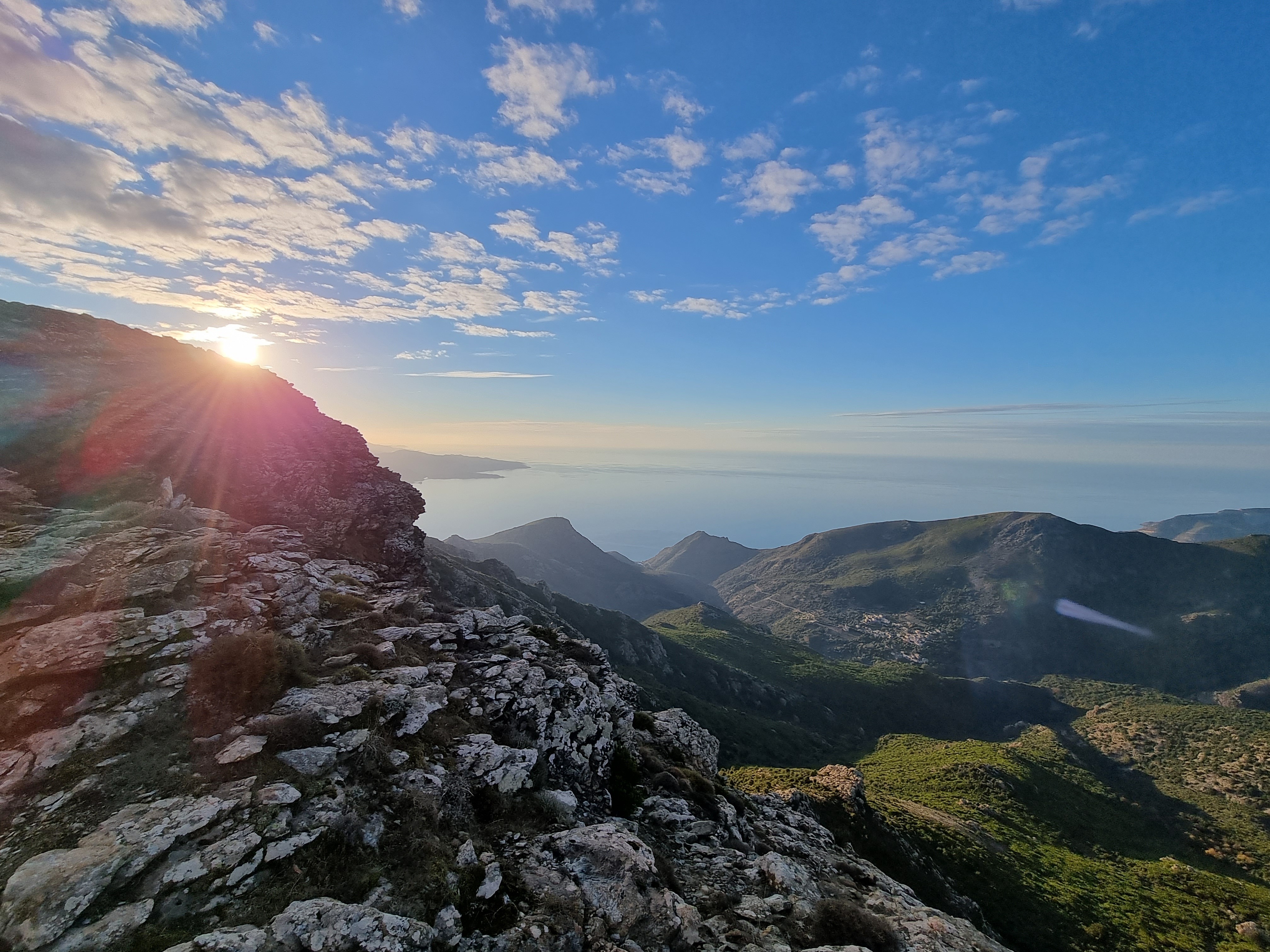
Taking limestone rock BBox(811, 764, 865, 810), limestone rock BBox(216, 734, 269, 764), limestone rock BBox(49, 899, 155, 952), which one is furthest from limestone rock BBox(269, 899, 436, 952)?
limestone rock BBox(811, 764, 865, 810)

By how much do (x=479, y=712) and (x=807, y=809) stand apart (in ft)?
69.6

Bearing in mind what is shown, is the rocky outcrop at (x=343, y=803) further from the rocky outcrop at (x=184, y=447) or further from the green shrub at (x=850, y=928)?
the rocky outcrop at (x=184, y=447)

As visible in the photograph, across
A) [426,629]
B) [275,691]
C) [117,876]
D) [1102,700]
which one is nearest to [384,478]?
[426,629]

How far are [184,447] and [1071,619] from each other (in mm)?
236977

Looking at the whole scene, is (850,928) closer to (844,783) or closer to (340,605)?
(340,605)

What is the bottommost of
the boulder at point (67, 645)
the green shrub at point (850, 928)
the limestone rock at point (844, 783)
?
the limestone rock at point (844, 783)

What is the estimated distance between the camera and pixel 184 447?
33.5 metres

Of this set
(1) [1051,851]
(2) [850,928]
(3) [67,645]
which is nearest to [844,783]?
(2) [850,928]

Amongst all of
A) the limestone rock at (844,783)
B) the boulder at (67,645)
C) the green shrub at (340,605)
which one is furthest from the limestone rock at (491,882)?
the limestone rock at (844,783)

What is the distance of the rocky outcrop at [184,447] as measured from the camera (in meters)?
28.4

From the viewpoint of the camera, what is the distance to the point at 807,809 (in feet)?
86.9

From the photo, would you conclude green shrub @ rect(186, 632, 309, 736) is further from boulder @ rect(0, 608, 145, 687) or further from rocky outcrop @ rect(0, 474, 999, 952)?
boulder @ rect(0, 608, 145, 687)

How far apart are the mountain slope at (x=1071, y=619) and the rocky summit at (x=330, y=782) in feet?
526

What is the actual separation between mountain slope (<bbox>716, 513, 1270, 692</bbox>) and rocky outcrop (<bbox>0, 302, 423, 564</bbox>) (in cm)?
16126
